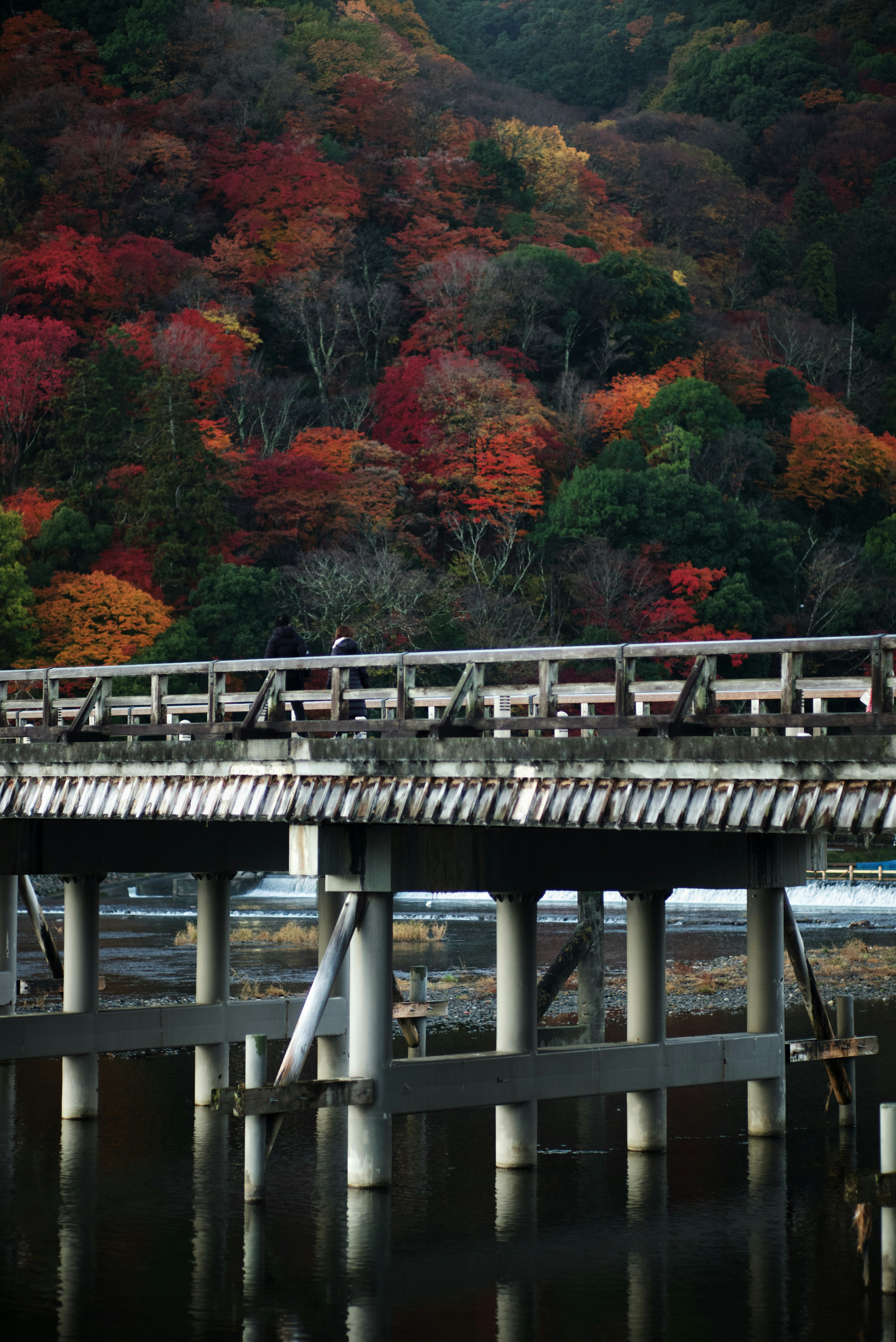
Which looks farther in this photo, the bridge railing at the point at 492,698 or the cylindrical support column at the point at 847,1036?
the cylindrical support column at the point at 847,1036

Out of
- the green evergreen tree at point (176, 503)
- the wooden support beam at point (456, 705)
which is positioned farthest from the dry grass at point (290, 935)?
the wooden support beam at point (456, 705)

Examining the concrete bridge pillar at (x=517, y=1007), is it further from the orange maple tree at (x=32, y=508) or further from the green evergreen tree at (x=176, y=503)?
the orange maple tree at (x=32, y=508)

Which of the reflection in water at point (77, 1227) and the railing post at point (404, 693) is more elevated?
the railing post at point (404, 693)

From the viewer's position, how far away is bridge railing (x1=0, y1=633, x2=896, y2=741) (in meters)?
14.1

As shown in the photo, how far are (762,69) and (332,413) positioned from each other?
179 ft

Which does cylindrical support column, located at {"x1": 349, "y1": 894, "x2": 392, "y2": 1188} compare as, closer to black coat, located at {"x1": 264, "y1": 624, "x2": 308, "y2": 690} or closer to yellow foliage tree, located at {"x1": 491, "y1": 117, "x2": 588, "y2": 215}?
black coat, located at {"x1": 264, "y1": 624, "x2": 308, "y2": 690}

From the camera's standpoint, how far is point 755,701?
16.6 meters

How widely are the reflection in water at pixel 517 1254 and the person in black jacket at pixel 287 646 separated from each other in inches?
229

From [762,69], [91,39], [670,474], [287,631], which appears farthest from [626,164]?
[287,631]

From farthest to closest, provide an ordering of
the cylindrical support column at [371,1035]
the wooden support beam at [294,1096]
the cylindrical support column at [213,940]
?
the cylindrical support column at [213,940]
the cylindrical support column at [371,1035]
the wooden support beam at [294,1096]

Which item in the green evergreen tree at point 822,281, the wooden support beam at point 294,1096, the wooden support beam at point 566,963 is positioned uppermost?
the green evergreen tree at point 822,281

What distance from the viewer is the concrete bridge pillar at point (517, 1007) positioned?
63.8 ft

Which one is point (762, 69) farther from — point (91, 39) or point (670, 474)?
point (670, 474)

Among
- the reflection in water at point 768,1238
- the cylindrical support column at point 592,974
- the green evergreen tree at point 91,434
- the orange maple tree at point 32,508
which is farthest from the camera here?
the green evergreen tree at point 91,434
